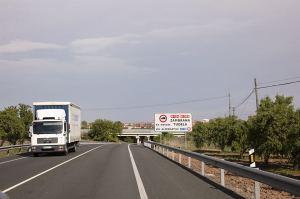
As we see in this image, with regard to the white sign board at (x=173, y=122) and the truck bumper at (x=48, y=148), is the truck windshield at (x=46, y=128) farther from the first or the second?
the white sign board at (x=173, y=122)

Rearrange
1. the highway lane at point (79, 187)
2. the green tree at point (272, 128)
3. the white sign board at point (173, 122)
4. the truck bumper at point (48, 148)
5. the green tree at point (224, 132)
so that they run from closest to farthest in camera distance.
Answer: the highway lane at point (79, 187) < the truck bumper at point (48, 148) < the green tree at point (272, 128) < the white sign board at point (173, 122) < the green tree at point (224, 132)

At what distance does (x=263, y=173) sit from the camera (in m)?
10.8

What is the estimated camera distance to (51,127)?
34.7 meters

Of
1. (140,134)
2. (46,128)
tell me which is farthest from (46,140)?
(140,134)

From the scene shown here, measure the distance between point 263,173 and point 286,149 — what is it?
958 inches

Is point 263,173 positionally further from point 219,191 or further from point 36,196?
point 36,196

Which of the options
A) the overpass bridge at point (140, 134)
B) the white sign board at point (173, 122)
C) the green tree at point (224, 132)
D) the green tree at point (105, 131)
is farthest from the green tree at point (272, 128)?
the green tree at point (105, 131)

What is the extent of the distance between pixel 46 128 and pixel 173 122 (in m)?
23.4

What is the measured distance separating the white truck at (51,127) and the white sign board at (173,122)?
2026 cm

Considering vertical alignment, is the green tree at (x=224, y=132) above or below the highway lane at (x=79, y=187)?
above

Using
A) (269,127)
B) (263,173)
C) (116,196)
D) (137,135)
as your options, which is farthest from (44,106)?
(137,135)

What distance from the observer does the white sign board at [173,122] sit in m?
54.9

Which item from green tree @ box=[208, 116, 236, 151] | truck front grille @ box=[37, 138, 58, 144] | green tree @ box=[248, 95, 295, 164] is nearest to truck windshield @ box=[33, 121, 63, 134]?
truck front grille @ box=[37, 138, 58, 144]

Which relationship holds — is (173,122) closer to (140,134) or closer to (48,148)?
(48,148)
